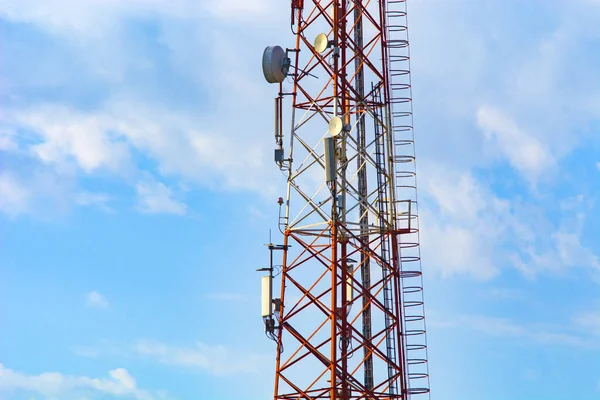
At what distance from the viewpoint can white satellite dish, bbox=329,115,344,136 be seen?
4881 cm

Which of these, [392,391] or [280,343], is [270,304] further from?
[392,391]

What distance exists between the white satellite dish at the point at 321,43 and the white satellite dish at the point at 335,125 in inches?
114

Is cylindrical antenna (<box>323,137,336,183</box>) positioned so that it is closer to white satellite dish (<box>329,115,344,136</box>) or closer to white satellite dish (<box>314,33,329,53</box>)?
white satellite dish (<box>329,115,344,136</box>)

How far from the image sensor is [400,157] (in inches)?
2014

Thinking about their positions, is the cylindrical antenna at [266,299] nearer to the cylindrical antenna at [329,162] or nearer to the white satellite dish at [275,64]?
the cylindrical antenna at [329,162]

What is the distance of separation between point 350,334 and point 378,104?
31.1 ft

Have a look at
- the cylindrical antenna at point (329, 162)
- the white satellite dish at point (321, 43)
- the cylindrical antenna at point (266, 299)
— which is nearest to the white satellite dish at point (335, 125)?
the cylindrical antenna at point (329, 162)

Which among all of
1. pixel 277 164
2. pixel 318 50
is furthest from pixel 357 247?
pixel 318 50

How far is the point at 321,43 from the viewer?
165 ft

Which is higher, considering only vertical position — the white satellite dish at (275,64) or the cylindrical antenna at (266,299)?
the white satellite dish at (275,64)

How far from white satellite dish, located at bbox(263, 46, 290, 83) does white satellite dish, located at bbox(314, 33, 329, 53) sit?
4.32ft

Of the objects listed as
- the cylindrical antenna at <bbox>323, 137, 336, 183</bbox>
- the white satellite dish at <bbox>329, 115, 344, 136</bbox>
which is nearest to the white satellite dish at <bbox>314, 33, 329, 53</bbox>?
the white satellite dish at <bbox>329, 115, 344, 136</bbox>

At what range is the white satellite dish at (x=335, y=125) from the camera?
4881 cm

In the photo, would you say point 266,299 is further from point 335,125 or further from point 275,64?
point 275,64
